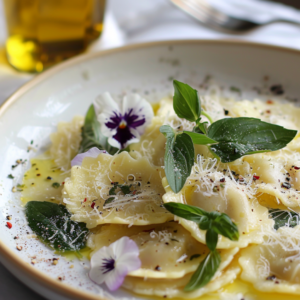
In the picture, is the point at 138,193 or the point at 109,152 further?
the point at 109,152

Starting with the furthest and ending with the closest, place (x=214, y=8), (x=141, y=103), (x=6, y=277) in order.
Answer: (x=214, y=8) < (x=141, y=103) < (x=6, y=277)

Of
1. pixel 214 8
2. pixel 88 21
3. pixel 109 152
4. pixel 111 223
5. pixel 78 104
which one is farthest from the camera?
pixel 214 8

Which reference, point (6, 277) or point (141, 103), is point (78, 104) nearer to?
point (141, 103)

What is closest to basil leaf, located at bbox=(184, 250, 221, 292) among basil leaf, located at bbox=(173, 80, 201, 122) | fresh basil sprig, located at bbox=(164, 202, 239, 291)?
fresh basil sprig, located at bbox=(164, 202, 239, 291)

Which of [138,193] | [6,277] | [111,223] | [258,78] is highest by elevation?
[258,78]

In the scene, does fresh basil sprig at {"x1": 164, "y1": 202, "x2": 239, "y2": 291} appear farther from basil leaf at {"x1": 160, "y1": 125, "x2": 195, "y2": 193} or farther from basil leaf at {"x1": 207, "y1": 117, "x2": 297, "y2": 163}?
basil leaf at {"x1": 207, "y1": 117, "x2": 297, "y2": 163}

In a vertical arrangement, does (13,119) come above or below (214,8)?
below

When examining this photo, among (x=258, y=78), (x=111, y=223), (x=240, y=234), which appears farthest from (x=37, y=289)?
(x=258, y=78)

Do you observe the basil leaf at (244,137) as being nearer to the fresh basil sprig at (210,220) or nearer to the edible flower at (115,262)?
the fresh basil sprig at (210,220)
